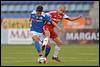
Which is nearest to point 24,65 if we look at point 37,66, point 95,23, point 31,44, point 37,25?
point 37,66

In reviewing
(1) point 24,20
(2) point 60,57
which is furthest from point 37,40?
(1) point 24,20

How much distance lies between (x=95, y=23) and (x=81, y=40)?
261 centimetres

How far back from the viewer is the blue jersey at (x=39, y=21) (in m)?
17.1

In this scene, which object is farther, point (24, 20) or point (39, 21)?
point (24, 20)

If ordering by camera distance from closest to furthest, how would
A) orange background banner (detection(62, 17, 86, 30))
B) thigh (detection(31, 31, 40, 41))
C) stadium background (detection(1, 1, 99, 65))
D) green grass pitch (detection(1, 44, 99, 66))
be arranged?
green grass pitch (detection(1, 44, 99, 66)) < thigh (detection(31, 31, 40, 41)) < stadium background (detection(1, 1, 99, 65)) < orange background banner (detection(62, 17, 86, 30))

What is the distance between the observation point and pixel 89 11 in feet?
140

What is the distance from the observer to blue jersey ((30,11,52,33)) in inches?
674

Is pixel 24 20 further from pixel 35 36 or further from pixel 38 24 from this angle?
pixel 35 36

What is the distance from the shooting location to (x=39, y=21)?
1722 cm

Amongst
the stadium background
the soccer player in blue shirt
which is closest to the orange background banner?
the stadium background

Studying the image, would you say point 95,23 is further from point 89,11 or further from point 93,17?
point 89,11

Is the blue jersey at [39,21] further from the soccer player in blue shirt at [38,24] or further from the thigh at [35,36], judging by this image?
the thigh at [35,36]

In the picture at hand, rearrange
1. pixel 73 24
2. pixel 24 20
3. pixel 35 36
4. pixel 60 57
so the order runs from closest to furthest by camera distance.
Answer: pixel 35 36
pixel 60 57
pixel 73 24
pixel 24 20

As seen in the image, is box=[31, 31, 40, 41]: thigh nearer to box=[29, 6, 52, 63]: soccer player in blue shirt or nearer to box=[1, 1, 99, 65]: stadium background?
box=[29, 6, 52, 63]: soccer player in blue shirt
